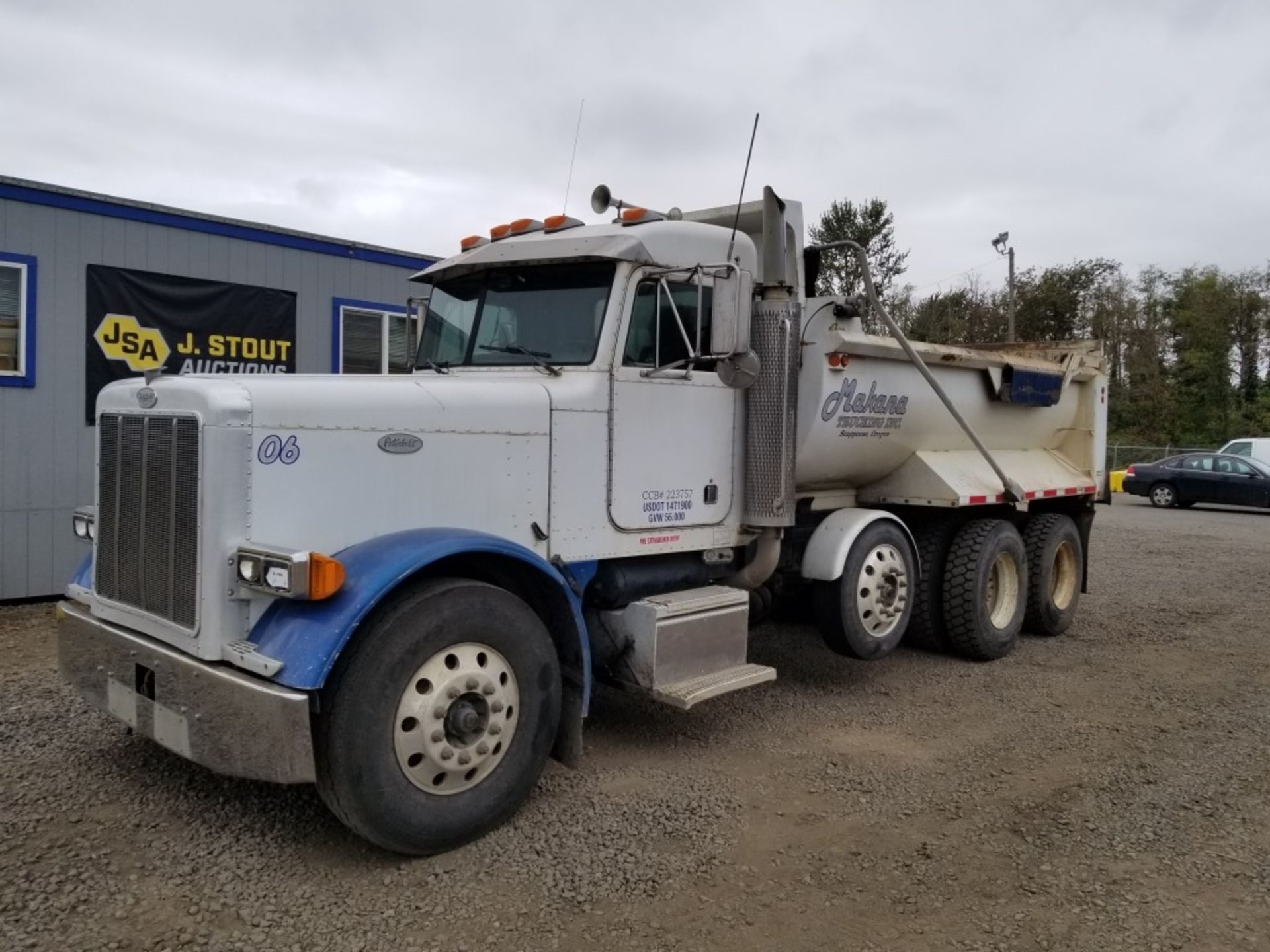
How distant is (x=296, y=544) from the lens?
365 centimetres

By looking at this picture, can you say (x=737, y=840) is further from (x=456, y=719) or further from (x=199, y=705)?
(x=199, y=705)

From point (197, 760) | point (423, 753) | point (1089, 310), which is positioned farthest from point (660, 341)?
point (1089, 310)

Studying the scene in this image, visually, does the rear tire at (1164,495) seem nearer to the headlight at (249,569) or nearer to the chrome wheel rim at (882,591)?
the chrome wheel rim at (882,591)

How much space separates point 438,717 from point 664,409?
1999mm

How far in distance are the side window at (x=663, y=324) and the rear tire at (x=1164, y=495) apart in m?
21.5

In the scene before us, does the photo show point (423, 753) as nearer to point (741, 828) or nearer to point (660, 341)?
point (741, 828)

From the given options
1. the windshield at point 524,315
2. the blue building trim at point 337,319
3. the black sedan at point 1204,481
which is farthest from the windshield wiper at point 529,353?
the black sedan at point 1204,481

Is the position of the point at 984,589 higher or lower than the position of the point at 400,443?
lower

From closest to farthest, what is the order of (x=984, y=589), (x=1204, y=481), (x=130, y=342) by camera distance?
1. (x=984, y=589)
2. (x=130, y=342)
3. (x=1204, y=481)

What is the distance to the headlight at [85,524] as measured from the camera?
4.34 meters

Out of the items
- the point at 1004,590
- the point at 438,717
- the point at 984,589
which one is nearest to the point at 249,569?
the point at 438,717

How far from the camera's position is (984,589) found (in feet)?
23.1

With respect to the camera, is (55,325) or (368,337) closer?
(55,325)

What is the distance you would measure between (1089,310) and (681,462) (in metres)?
44.4
